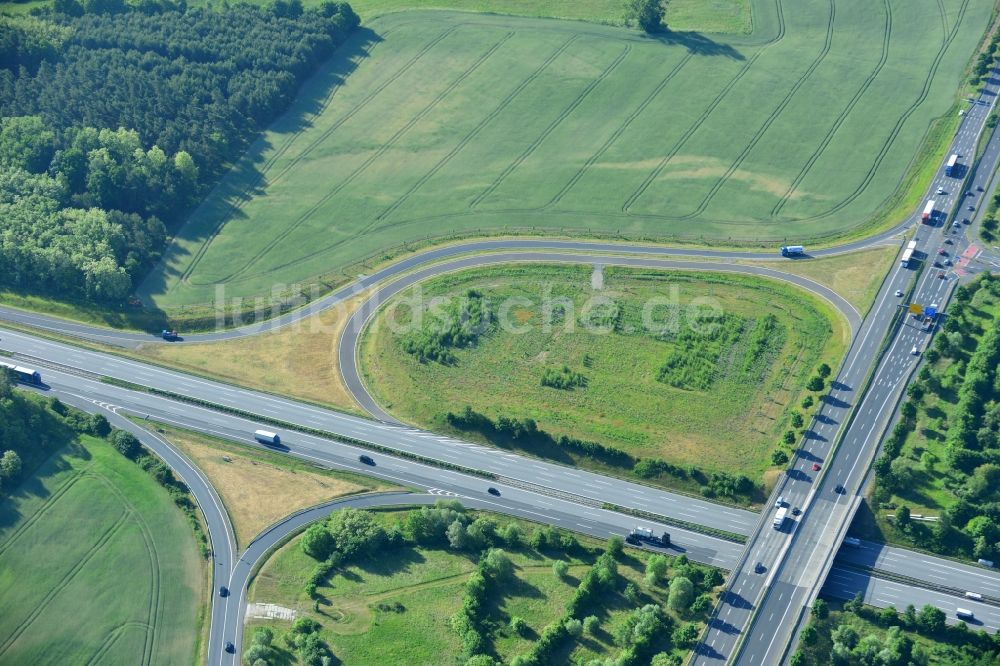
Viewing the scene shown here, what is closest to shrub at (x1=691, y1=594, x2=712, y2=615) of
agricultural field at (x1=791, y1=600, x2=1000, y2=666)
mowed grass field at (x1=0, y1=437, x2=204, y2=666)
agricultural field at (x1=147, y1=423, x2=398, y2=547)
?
agricultural field at (x1=791, y1=600, x2=1000, y2=666)

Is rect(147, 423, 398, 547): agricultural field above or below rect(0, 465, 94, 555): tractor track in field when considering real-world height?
above

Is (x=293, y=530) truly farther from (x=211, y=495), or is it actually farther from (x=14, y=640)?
(x=14, y=640)

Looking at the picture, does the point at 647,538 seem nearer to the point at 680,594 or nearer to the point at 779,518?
the point at 680,594

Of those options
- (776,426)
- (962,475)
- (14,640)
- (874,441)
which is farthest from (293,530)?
(962,475)

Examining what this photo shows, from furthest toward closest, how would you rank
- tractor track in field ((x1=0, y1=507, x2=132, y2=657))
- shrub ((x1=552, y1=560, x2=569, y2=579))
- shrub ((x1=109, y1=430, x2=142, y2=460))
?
shrub ((x1=109, y1=430, x2=142, y2=460))
tractor track in field ((x1=0, y1=507, x2=132, y2=657))
shrub ((x1=552, y1=560, x2=569, y2=579))

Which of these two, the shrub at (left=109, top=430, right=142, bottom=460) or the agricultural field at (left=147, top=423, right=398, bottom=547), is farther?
the shrub at (left=109, top=430, right=142, bottom=460)

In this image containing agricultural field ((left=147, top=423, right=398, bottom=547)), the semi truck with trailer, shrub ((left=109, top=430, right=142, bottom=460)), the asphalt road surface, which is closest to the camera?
the semi truck with trailer

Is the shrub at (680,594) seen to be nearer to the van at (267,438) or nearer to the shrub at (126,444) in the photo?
the van at (267,438)

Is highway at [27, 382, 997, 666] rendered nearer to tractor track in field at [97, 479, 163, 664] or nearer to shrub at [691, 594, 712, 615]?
shrub at [691, 594, 712, 615]
